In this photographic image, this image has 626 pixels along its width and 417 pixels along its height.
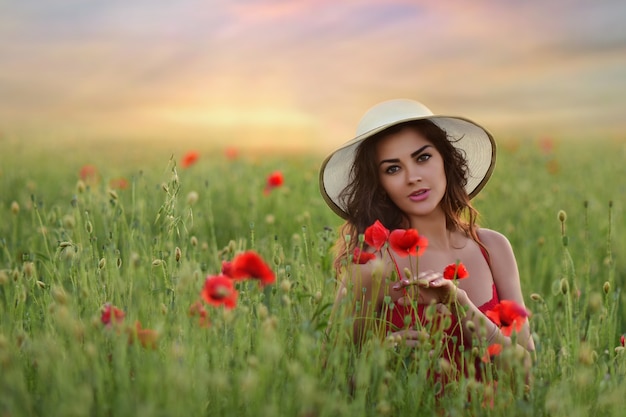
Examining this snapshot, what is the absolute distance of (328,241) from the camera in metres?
2.47

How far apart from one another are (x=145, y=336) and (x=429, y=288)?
84cm

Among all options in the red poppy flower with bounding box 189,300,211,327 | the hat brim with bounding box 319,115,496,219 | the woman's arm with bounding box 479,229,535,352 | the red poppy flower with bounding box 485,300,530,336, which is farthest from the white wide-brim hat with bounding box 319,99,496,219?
the red poppy flower with bounding box 189,300,211,327

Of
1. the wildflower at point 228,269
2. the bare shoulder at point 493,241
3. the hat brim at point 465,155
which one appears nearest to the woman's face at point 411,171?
the hat brim at point 465,155

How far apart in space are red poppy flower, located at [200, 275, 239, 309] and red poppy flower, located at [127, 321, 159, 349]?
0.50ft

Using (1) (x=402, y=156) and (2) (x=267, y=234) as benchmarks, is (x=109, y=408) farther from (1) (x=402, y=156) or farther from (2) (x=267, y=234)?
(2) (x=267, y=234)

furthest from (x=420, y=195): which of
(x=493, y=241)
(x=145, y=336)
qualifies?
(x=145, y=336)

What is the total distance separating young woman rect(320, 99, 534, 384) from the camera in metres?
2.65

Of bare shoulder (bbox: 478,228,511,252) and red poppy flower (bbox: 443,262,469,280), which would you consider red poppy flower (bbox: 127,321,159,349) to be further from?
bare shoulder (bbox: 478,228,511,252)

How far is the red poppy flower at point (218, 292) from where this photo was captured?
1.88 meters

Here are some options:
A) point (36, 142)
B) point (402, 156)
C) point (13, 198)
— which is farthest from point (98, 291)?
A: point (36, 142)

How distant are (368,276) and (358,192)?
420mm

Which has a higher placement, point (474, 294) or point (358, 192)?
point (358, 192)

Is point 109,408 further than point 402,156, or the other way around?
point 402,156

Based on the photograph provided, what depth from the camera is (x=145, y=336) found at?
1.87 meters
